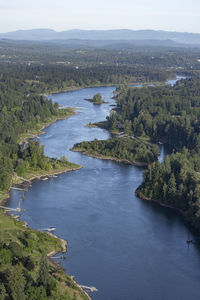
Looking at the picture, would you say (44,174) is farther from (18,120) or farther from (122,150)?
(18,120)

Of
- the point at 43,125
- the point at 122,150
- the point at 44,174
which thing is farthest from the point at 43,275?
the point at 43,125

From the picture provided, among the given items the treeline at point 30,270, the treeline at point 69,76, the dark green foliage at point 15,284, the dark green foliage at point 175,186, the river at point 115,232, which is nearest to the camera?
the dark green foliage at point 15,284

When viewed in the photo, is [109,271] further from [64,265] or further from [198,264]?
[198,264]

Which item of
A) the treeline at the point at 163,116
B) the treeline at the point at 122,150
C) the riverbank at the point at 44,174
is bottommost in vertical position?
the riverbank at the point at 44,174

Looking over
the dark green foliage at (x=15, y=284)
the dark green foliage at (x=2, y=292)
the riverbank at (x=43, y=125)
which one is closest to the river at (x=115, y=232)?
the dark green foliage at (x=15, y=284)

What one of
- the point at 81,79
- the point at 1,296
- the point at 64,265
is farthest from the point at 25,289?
the point at 81,79

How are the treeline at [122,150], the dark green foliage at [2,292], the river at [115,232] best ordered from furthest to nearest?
the treeline at [122,150] → the river at [115,232] → the dark green foliage at [2,292]

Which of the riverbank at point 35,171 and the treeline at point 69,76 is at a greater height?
the treeline at point 69,76

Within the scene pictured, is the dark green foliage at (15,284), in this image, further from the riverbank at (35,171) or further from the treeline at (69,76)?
the treeline at (69,76)
